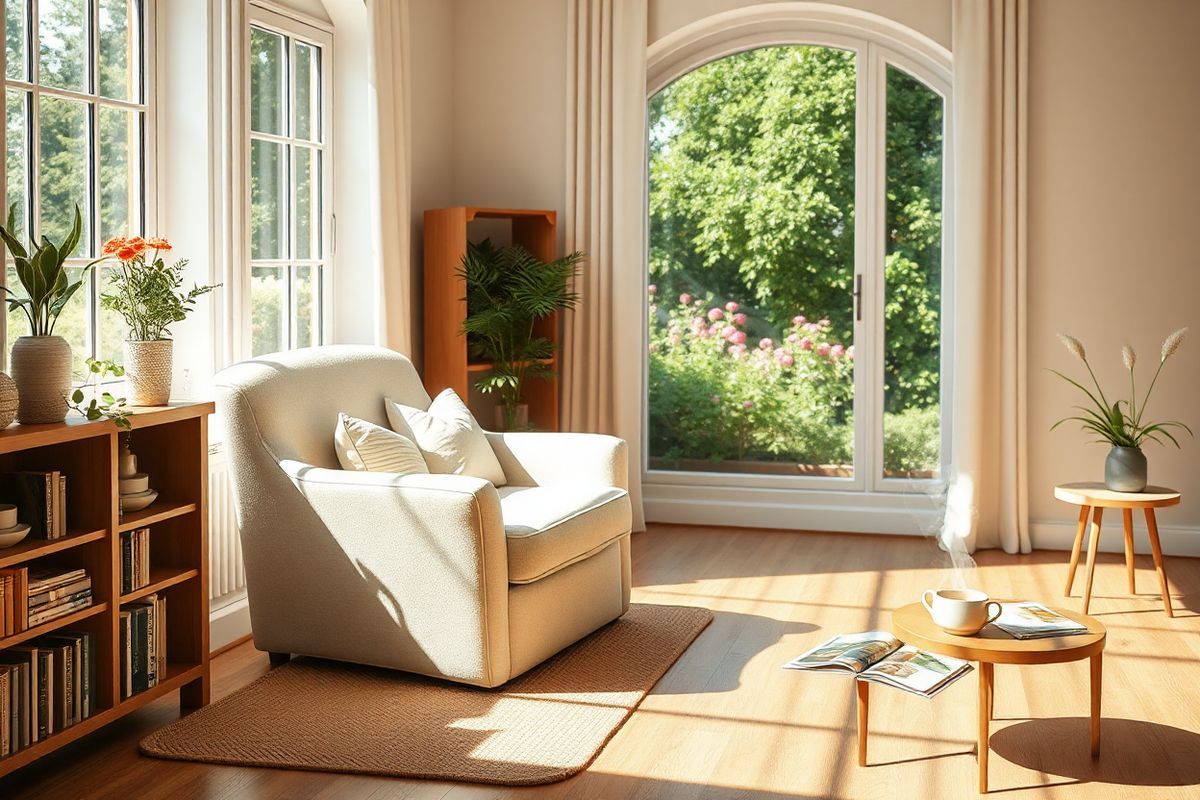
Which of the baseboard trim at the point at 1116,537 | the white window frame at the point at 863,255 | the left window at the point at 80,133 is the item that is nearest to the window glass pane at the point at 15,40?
the left window at the point at 80,133

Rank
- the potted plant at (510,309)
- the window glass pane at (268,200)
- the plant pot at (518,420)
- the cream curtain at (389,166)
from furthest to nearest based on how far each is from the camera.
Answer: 1. the plant pot at (518,420)
2. the potted plant at (510,309)
3. the cream curtain at (389,166)
4. the window glass pane at (268,200)

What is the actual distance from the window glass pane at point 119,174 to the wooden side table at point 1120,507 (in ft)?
10.9

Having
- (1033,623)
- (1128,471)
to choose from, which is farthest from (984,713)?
(1128,471)

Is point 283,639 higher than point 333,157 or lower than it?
lower

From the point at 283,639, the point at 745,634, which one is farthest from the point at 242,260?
the point at 745,634

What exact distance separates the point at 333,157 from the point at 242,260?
1052mm

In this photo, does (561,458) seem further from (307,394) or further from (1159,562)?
(1159,562)

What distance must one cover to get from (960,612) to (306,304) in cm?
302

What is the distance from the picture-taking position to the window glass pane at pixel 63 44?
3463mm

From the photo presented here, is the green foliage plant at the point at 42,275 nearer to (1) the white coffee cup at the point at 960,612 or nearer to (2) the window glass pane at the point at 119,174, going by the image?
(2) the window glass pane at the point at 119,174

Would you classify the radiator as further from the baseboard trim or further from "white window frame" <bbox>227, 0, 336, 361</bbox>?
the baseboard trim

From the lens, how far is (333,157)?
16.3 ft

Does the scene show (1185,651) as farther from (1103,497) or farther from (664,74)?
(664,74)

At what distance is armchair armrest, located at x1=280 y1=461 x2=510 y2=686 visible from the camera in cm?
330
